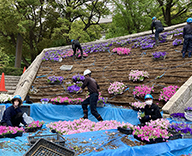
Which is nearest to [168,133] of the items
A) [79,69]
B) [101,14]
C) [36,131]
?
[36,131]

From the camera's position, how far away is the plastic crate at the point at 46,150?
296cm

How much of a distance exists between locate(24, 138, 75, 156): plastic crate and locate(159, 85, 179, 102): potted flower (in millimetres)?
4424

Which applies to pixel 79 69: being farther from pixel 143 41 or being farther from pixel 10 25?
pixel 10 25

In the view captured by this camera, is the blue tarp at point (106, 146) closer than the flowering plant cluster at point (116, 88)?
Yes

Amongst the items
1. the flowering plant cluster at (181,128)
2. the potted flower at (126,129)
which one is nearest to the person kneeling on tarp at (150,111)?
the flowering plant cluster at (181,128)

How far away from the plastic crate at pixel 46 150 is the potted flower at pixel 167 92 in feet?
14.5

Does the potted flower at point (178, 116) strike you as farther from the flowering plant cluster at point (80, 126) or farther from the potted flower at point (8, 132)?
the potted flower at point (8, 132)

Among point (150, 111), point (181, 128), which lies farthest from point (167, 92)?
point (181, 128)

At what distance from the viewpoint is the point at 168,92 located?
6512 millimetres

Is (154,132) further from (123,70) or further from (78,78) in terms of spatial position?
(78,78)

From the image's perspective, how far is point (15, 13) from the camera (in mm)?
17188

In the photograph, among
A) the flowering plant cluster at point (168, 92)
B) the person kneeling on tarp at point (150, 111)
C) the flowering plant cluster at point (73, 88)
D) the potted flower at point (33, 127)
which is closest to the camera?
the person kneeling on tarp at point (150, 111)

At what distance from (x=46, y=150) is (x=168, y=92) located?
Answer: 486cm

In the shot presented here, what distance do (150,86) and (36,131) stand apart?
4.68 metres
